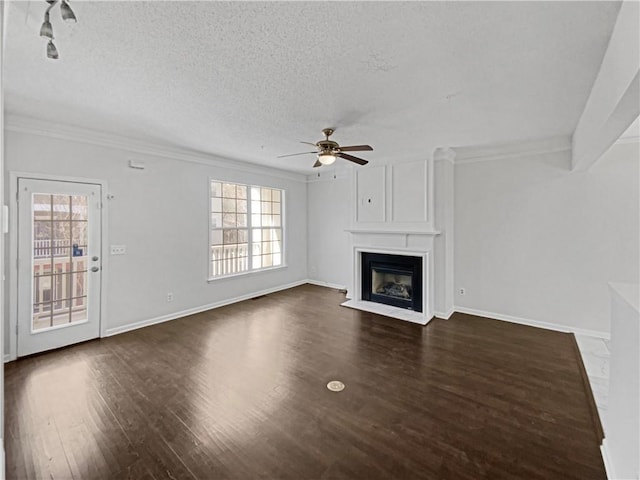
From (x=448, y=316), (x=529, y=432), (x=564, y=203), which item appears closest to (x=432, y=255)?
(x=448, y=316)

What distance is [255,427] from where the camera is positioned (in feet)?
7.17

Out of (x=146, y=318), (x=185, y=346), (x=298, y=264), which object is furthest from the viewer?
(x=298, y=264)

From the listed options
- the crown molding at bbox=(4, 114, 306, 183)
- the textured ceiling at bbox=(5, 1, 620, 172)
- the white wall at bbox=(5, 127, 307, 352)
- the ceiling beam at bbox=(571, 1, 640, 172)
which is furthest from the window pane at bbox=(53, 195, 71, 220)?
the ceiling beam at bbox=(571, 1, 640, 172)

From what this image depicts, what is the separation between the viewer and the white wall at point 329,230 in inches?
255

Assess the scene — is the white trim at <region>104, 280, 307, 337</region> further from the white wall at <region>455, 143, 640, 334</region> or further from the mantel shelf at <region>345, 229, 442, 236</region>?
the white wall at <region>455, 143, 640, 334</region>

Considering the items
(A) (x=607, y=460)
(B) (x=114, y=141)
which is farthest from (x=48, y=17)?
(A) (x=607, y=460)

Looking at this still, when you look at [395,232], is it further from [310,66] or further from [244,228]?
[310,66]

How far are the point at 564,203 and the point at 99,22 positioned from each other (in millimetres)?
5264

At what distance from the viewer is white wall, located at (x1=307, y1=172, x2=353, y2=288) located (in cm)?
649

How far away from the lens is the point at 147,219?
421 cm

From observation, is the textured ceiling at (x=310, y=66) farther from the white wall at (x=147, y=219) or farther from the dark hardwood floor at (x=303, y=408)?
the dark hardwood floor at (x=303, y=408)

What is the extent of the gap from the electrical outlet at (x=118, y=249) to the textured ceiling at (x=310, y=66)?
4.99 ft

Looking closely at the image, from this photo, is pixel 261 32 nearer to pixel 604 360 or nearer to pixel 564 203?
pixel 564 203

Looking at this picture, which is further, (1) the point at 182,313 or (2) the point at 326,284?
(2) the point at 326,284
